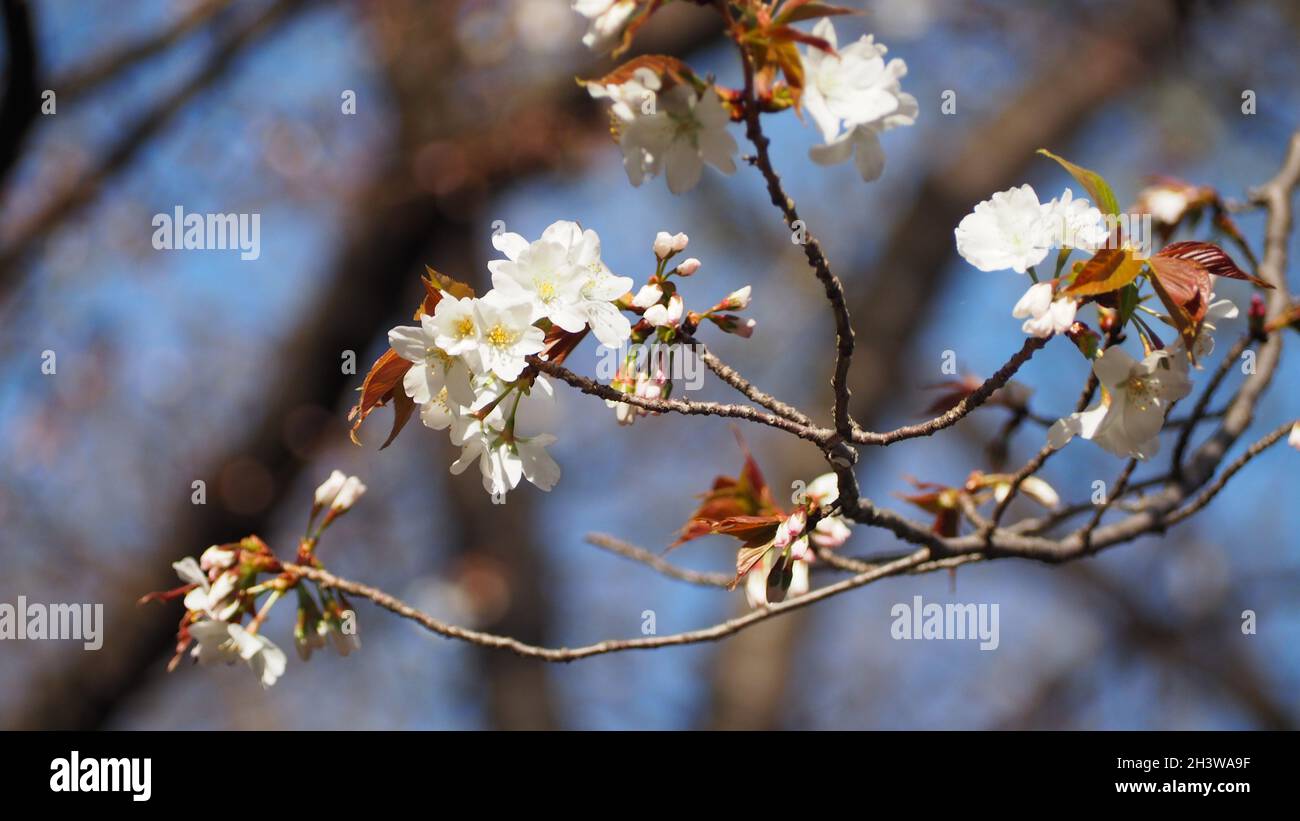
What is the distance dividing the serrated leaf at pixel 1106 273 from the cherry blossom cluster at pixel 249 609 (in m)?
0.75

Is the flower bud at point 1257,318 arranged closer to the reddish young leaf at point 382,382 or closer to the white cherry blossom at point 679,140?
the white cherry blossom at point 679,140

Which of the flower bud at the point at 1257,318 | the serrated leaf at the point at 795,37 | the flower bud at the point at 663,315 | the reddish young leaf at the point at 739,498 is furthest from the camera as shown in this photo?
the flower bud at the point at 1257,318

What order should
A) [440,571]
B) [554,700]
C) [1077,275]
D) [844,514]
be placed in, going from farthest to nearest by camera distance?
[440,571] < [554,700] < [844,514] < [1077,275]

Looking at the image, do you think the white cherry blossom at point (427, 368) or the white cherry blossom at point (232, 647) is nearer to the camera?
the white cherry blossom at point (427, 368)

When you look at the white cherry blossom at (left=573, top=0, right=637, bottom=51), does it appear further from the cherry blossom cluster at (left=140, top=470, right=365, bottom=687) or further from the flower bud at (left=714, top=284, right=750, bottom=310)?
the cherry blossom cluster at (left=140, top=470, right=365, bottom=687)

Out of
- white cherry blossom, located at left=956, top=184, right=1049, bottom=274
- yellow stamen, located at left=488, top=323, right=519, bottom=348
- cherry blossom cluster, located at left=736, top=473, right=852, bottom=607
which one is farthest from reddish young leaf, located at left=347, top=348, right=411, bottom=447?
white cherry blossom, located at left=956, top=184, right=1049, bottom=274

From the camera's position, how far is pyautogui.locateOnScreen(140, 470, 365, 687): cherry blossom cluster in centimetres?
103

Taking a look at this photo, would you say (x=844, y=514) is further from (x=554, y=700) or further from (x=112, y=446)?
(x=112, y=446)

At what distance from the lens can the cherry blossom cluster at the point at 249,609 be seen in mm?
1033

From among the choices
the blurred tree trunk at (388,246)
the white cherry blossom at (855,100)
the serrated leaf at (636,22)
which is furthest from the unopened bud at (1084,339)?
the blurred tree trunk at (388,246)
